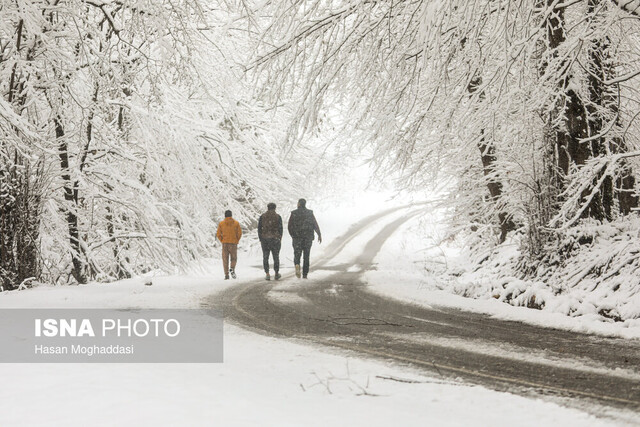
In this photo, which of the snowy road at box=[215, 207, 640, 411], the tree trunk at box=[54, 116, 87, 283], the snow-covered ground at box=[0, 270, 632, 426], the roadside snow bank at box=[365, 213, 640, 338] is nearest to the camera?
the snow-covered ground at box=[0, 270, 632, 426]

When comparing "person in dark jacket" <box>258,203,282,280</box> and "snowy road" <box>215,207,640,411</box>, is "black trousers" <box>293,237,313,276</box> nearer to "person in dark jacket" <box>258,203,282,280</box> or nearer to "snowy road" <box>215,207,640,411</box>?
"person in dark jacket" <box>258,203,282,280</box>

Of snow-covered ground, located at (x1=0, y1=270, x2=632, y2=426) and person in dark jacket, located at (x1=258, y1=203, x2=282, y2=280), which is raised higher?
person in dark jacket, located at (x1=258, y1=203, x2=282, y2=280)

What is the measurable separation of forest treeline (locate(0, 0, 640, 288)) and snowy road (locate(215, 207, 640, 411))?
238cm

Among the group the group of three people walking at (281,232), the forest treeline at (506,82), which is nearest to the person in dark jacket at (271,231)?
the group of three people walking at (281,232)

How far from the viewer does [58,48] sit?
9156 millimetres

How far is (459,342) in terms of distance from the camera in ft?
19.9

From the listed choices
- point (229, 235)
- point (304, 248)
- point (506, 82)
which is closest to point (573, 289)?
point (506, 82)

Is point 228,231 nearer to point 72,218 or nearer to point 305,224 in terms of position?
point 305,224

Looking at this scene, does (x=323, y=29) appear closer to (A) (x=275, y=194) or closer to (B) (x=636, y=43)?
(B) (x=636, y=43)

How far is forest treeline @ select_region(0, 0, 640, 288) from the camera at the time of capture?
24.0 feet

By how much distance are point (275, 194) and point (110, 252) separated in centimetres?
950

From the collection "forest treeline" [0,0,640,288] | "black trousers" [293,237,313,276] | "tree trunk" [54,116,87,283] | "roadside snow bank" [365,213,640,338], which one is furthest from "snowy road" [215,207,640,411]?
"black trousers" [293,237,313,276]

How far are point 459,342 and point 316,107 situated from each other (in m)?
3.59

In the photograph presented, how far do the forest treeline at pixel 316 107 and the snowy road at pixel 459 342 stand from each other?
2.38 metres
